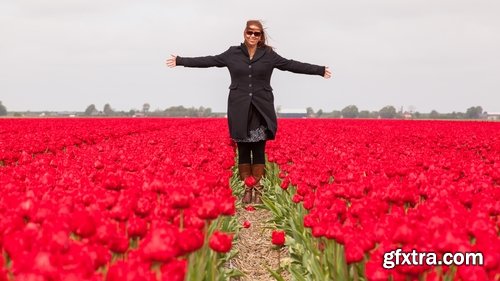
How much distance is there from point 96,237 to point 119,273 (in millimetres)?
642

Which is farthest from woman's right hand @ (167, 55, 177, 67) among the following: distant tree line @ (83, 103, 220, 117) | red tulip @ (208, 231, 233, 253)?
distant tree line @ (83, 103, 220, 117)

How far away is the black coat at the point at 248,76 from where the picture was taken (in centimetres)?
680

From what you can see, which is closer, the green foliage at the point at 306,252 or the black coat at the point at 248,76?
the green foliage at the point at 306,252

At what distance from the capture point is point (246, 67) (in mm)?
6805

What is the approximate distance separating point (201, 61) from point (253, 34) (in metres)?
0.83

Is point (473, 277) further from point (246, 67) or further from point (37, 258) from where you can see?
point (246, 67)

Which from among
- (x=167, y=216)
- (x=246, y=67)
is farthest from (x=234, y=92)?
(x=167, y=216)

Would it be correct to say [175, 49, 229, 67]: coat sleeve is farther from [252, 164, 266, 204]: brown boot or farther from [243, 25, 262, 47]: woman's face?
[252, 164, 266, 204]: brown boot

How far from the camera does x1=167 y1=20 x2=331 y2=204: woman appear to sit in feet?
22.3

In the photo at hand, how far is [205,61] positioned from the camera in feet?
22.9

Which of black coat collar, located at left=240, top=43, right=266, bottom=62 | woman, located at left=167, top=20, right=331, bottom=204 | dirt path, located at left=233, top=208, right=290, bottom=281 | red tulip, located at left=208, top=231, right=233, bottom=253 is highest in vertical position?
black coat collar, located at left=240, top=43, right=266, bottom=62

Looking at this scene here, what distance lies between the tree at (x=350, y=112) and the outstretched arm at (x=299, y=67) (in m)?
121

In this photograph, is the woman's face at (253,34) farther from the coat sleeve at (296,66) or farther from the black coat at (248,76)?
the coat sleeve at (296,66)

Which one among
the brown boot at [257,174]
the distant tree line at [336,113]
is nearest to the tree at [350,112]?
the distant tree line at [336,113]
